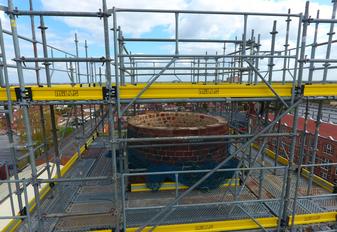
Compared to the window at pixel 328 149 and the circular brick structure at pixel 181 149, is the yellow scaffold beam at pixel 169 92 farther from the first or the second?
the window at pixel 328 149

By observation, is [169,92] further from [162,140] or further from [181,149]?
[181,149]

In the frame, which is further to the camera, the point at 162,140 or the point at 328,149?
the point at 328,149

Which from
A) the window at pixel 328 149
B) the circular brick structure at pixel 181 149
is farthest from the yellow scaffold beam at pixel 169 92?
the window at pixel 328 149

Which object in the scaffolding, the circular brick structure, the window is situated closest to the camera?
the scaffolding

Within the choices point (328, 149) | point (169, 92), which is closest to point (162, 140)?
point (169, 92)

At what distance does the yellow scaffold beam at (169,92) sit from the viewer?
388 cm

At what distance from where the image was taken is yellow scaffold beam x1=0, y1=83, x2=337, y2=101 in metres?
3.88

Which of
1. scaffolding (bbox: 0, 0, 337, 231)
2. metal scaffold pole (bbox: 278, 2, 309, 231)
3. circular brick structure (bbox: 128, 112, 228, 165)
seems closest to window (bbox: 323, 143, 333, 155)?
scaffolding (bbox: 0, 0, 337, 231)

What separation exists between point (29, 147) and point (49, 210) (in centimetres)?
212

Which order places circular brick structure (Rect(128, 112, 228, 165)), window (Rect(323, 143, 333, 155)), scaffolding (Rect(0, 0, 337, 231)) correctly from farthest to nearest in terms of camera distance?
window (Rect(323, 143, 333, 155)), circular brick structure (Rect(128, 112, 228, 165)), scaffolding (Rect(0, 0, 337, 231))

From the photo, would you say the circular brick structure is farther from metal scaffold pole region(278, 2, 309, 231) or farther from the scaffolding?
metal scaffold pole region(278, 2, 309, 231)

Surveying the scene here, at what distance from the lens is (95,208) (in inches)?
200

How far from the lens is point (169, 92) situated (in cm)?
412

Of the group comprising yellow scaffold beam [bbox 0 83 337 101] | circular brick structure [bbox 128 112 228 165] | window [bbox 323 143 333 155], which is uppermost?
yellow scaffold beam [bbox 0 83 337 101]
